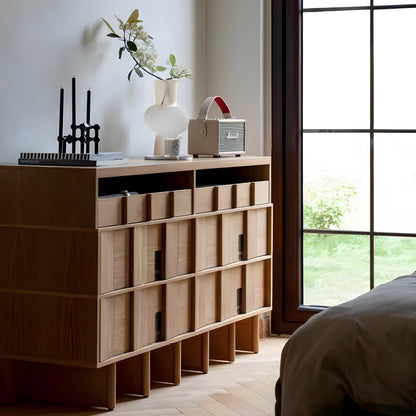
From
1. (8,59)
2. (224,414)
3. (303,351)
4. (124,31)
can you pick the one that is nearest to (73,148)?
(8,59)

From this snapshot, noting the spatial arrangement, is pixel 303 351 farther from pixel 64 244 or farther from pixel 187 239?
pixel 187 239

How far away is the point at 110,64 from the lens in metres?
3.81

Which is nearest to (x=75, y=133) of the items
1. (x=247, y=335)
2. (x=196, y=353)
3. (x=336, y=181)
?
(x=196, y=353)

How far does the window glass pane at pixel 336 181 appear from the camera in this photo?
4.41 m

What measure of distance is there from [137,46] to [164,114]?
32cm

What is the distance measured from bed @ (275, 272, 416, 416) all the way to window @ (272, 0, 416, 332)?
2210 millimetres

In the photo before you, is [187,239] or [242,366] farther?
[242,366]

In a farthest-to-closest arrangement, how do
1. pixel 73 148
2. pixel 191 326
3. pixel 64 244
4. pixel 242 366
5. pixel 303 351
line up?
pixel 242 366
pixel 191 326
pixel 73 148
pixel 64 244
pixel 303 351

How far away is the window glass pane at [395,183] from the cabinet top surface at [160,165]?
2.02ft

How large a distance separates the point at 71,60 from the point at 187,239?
856 mm

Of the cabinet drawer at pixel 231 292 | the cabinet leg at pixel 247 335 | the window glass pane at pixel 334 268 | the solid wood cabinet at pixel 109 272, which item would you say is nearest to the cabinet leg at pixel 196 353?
the solid wood cabinet at pixel 109 272

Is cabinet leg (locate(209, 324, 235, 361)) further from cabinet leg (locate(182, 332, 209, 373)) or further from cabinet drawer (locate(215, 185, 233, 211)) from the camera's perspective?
cabinet drawer (locate(215, 185, 233, 211))

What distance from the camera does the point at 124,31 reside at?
3809mm

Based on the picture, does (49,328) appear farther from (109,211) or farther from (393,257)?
(393,257)
